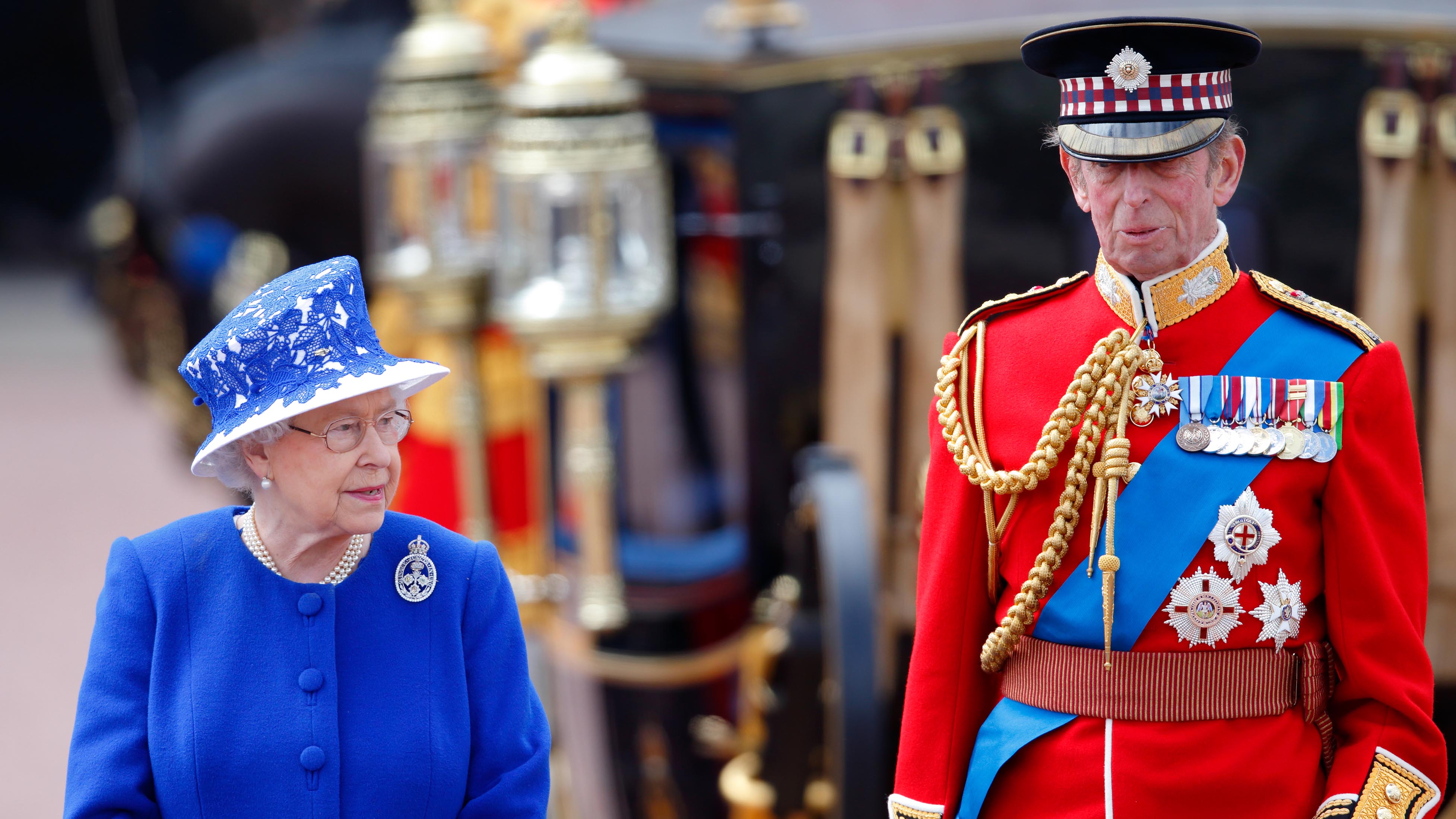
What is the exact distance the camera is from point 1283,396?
1637mm

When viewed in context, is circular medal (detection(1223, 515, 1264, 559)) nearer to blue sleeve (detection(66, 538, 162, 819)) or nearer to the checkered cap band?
the checkered cap band

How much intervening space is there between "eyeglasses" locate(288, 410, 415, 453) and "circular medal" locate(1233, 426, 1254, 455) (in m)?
0.80

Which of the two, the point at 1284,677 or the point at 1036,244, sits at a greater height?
the point at 1036,244

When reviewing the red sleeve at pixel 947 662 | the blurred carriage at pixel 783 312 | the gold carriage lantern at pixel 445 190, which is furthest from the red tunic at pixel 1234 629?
the gold carriage lantern at pixel 445 190

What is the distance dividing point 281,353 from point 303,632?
0.27 m

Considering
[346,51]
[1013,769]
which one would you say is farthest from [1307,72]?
[346,51]

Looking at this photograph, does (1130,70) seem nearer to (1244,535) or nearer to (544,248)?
(1244,535)

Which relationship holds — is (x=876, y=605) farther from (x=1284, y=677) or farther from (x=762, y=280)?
(x=1284, y=677)

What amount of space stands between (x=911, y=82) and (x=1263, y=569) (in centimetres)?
163

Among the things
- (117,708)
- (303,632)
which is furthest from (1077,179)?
(117,708)

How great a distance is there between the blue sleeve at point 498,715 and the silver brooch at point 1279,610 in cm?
71

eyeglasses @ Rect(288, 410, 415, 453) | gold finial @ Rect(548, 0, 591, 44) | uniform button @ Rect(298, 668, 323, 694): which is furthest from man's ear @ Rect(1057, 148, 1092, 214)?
gold finial @ Rect(548, 0, 591, 44)

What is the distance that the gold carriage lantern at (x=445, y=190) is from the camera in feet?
13.4

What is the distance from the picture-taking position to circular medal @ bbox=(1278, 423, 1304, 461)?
5.30 ft
